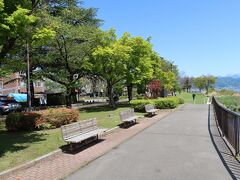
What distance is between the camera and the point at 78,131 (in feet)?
39.1

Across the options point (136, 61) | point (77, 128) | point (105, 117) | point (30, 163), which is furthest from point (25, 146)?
point (136, 61)

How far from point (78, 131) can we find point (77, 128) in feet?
0.43

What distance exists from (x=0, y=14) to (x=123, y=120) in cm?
885

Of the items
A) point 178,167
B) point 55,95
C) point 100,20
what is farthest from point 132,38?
point 178,167

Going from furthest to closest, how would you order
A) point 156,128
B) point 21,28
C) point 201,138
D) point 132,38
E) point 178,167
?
point 132,38 → point 156,128 → point 201,138 → point 21,28 → point 178,167

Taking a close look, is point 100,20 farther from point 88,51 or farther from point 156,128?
point 156,128

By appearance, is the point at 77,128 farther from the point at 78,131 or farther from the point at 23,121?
the point at 23,121

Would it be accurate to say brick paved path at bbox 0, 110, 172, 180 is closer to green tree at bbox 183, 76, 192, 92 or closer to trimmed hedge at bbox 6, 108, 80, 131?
trimmed hedge at bbox 6, 108, 80, 131

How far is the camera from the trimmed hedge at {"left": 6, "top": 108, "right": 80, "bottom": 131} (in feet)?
52.5

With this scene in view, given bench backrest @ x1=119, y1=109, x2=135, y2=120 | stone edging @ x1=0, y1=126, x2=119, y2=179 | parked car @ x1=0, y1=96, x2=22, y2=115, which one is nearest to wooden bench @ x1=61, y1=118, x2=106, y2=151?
A: stone edging @ x1=0, y1=126, x2=119, y2=179

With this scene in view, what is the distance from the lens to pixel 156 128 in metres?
16.9

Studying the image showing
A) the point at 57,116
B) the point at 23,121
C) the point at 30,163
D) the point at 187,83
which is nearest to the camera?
the point at 30,163

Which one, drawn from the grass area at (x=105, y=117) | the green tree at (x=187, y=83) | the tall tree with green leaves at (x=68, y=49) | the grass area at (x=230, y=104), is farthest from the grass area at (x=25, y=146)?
the green tree at (x=187, y=83)

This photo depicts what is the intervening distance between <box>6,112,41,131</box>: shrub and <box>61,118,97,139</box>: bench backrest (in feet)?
13.5
